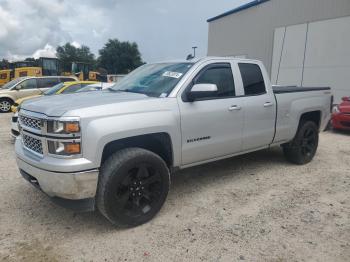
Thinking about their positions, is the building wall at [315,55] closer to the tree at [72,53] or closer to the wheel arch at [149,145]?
the wheel arch at [149,145]

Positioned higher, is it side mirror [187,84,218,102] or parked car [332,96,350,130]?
side mirror [187,84,218,102]

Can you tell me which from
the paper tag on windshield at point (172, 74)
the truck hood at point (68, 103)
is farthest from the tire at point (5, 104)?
the paper tag on windshield at point (172, 74)

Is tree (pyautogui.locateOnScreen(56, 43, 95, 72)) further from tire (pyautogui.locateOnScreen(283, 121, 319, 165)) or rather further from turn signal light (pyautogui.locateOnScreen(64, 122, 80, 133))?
turn signal light (pyautogui.locateOnScreen(64, 122, 80, 133))

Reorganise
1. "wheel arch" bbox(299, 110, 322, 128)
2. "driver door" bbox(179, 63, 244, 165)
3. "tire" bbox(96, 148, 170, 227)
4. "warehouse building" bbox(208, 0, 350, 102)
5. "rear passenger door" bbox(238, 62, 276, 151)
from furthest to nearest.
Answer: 1. "warehouse building" bbox(208, 0, 350, 102)
2. "wheel arch" bbox(299, 110, 322, 128)
3. "rear passenger door" bbox(238, 62, 276, 151)
4. "driver door" bbox(179, 63, 244, 165)
5. "tire" bbox(96, 148, 170, 227)

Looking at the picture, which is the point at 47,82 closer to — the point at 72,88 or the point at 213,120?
the point at 72,88

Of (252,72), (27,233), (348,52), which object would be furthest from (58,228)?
(348,52)

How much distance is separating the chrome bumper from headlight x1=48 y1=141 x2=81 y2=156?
0.64 feet

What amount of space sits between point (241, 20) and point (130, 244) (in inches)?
737

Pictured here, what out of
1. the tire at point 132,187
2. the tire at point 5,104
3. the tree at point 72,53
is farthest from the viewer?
the tree at point 72,53

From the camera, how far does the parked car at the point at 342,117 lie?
8.98 meters

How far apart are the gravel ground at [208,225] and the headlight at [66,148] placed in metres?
0.95

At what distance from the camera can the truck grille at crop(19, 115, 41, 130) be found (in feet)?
9.87

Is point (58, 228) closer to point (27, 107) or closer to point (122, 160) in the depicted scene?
point (122, 160)

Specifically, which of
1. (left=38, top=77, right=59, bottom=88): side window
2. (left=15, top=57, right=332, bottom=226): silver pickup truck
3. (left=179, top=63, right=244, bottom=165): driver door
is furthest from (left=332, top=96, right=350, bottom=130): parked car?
(left=38, top=77, right=59, bottom=88): side window
